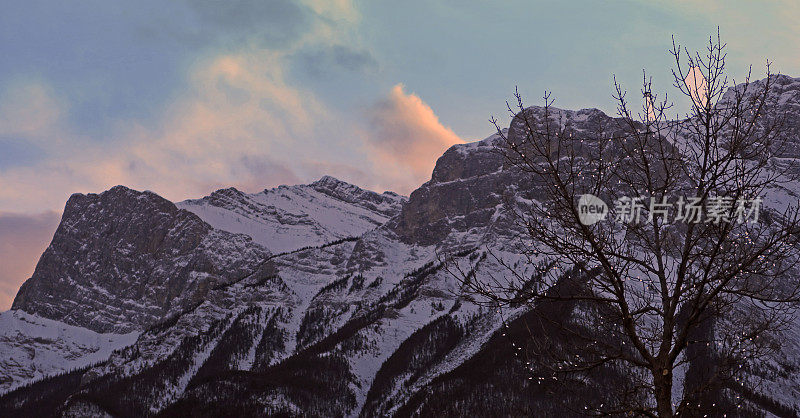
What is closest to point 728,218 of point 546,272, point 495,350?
point 546,272

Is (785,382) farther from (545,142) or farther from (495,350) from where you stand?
(545,142)

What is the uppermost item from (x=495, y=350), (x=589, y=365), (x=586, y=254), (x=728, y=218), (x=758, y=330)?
(x=495, y=350)

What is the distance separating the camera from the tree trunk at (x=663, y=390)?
9.25 meters

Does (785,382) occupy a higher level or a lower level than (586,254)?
higher

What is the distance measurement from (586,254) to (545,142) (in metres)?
1.93

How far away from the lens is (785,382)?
161500 mm

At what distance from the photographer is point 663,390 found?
9469 millimetres

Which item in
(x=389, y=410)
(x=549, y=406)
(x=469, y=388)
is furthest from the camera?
(x=389, y=410)

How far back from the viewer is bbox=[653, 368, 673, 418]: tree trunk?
364 inches

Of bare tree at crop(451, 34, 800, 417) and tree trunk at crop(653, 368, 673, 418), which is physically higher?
bare tree at crop(451, 34, 800, 417)

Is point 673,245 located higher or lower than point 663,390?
higher

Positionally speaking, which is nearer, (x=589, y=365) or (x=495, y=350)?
(x=589, y=365)

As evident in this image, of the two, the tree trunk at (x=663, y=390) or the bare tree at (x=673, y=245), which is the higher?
the bare tree at (x=673, y=245)

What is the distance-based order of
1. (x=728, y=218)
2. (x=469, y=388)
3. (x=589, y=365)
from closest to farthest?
1. (x=728, y=218)
2. (x=589, y=365)
3. (x=469, y=388)
